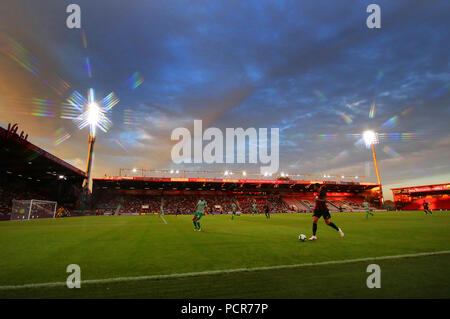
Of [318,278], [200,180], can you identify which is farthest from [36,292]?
[200,180]

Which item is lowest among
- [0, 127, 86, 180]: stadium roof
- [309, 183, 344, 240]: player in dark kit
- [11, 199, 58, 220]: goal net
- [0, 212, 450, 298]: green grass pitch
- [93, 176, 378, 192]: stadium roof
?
[11, 199, 58, 220]: goal net

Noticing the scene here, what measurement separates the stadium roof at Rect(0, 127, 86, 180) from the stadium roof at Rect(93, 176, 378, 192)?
1141 cm

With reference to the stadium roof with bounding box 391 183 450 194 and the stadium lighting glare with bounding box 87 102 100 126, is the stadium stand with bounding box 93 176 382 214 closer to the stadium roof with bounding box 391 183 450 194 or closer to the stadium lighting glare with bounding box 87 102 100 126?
the stadium roof with bounding box 391 183 450 194

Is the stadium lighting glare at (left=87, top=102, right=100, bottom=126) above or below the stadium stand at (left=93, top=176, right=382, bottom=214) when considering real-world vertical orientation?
above

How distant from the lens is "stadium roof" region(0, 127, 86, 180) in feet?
79.7

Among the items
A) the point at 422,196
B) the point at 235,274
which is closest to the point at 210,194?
the point at 235,274

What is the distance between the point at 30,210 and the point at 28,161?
303 inches

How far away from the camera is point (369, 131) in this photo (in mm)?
50250

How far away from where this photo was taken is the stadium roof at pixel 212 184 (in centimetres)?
5466

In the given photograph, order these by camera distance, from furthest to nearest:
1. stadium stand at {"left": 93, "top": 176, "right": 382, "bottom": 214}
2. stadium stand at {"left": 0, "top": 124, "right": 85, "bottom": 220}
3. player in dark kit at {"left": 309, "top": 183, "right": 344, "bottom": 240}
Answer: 1. stadium stand at {"left": 93, "top": 176, "right": 382, "bottom": 214}
2. stadium stand at {"left": 0, "top": 124, "right": 85, "bottom": 220}
3. player in dark kit at {"left": 309, "top": 183, "right": 344, "bottom": 240}

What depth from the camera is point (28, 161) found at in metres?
31.9

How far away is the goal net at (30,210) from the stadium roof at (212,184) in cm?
1796

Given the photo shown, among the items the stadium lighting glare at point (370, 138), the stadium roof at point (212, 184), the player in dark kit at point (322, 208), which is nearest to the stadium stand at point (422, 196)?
the stadium roof at point (212, 184)

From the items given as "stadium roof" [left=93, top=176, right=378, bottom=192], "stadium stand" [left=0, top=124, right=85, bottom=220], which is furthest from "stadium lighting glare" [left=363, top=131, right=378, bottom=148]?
"stadium stand" [left=0, top=124, right=85, bottom=220]
